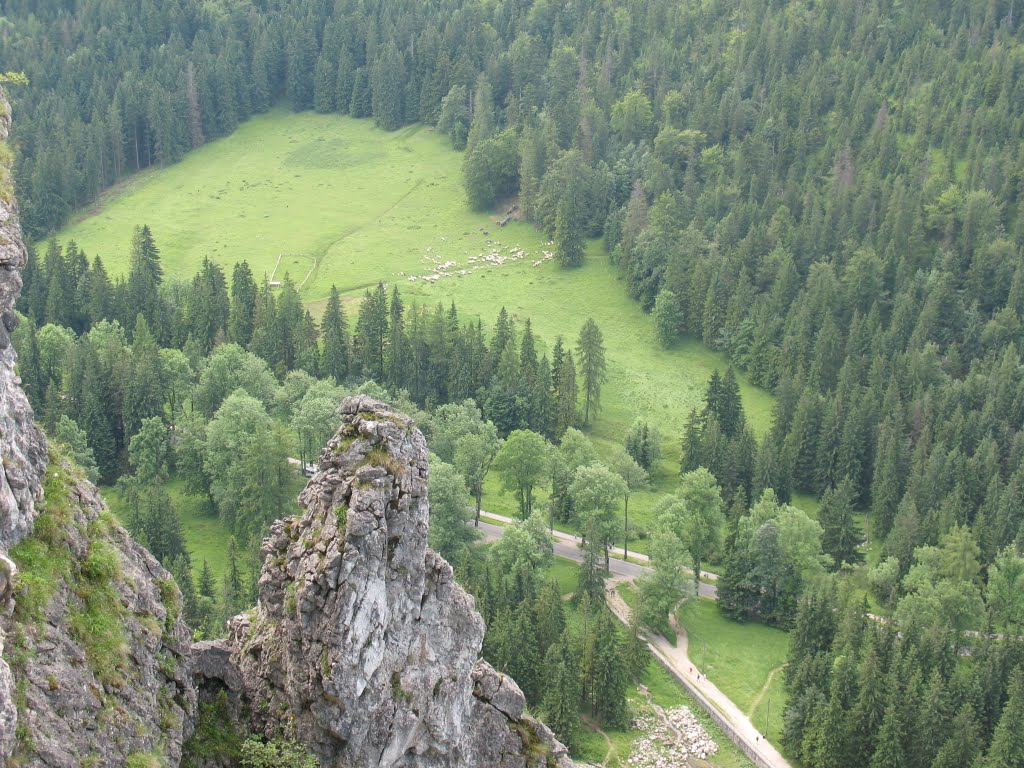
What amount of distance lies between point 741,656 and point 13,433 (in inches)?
3573

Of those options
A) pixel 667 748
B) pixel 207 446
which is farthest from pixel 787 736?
pixel 207 446

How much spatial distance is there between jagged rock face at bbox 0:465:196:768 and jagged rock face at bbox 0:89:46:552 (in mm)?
934

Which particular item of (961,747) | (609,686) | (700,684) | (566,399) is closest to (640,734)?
(609,686)

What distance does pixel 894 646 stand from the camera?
359 feet

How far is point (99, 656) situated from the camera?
3550 cm

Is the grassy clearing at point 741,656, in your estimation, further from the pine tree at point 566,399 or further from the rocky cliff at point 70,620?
the rocky cliff at point 70,620

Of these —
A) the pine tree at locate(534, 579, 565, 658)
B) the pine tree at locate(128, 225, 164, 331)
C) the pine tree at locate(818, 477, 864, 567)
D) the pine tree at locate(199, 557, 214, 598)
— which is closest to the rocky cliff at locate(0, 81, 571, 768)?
the pine tree at locate(534, 579, 565, 658)

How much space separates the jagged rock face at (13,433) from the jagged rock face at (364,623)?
894cm

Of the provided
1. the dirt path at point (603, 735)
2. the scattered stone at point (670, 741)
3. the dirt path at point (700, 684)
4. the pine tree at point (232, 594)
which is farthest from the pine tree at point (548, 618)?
the pine tree at point (232, 594)

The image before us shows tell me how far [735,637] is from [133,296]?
9068cm

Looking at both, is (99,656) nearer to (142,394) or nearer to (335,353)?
(142,394)

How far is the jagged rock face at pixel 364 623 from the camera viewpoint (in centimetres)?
4094

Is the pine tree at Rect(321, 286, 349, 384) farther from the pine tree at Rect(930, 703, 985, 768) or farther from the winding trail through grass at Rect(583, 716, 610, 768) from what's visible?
the pine tree at Rect(930, 703, 985, 768)

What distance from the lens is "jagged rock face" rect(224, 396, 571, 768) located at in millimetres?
40938
